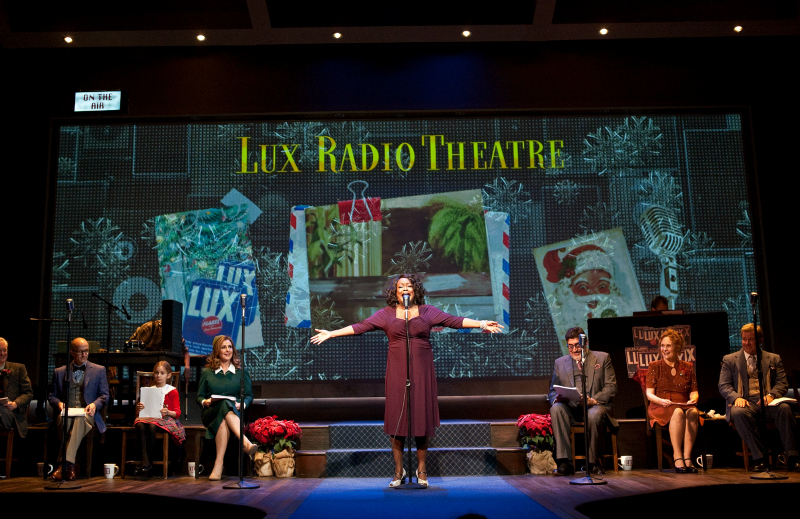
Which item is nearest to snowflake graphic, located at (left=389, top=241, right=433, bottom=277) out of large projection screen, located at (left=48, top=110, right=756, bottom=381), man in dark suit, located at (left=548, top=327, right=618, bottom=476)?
large projection screen, located at (left=48, top=110, right=756, bottom=381)

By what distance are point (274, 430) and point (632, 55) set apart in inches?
223

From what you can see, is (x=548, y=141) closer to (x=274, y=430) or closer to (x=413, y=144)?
(x=413, y=144)

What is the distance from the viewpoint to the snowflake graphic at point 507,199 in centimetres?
816

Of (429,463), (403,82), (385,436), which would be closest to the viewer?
(429,463)

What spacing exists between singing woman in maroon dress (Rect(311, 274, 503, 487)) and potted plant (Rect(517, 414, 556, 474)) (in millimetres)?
1375

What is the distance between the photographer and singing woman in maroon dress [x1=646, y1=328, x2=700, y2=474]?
20.4 ft

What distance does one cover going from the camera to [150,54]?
28.0 feet

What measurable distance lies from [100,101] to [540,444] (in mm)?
5934

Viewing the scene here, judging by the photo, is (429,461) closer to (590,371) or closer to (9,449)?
(590,371)

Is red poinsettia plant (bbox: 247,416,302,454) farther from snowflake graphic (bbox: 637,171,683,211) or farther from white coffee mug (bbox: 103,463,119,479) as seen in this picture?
snowflake graphic (bbox: 637,171,683,211)

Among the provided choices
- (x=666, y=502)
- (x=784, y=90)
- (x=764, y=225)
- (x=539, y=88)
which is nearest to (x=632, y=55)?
(x=539, y=88)

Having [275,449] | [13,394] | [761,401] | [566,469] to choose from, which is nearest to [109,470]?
[13,394]

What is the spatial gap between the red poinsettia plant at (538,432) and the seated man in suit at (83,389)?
11.8 ft

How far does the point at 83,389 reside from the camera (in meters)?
6.43
